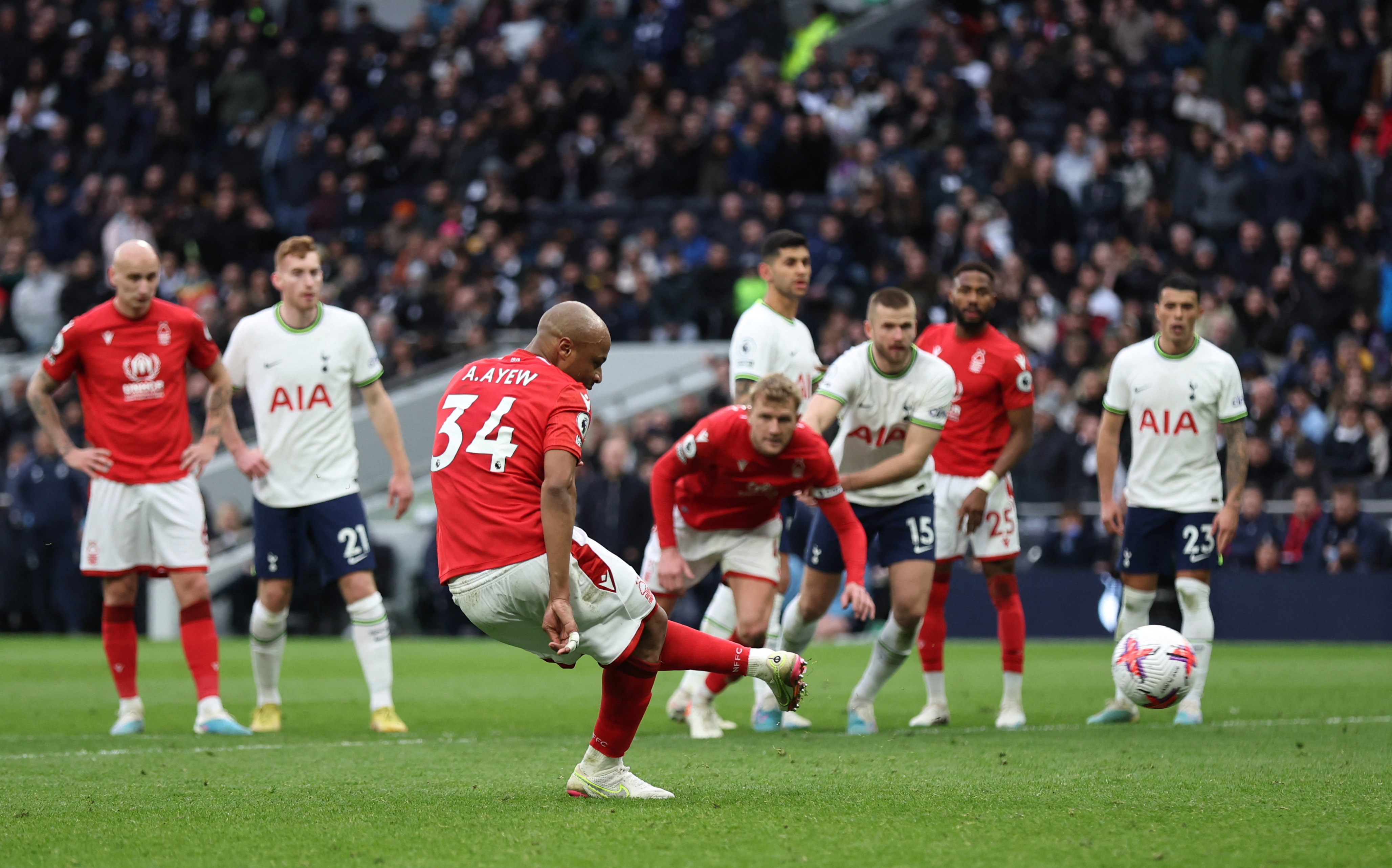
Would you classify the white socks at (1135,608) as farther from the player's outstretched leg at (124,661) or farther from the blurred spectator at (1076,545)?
the blurred spectator at (1076,545)

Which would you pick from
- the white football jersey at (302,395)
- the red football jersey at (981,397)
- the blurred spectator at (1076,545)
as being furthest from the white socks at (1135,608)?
the blurred spectator at (1076,545)

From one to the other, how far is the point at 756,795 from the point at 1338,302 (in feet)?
45.2

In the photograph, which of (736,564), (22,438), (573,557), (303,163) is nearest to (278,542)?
(736,564)

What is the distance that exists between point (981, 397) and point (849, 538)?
7.40ft

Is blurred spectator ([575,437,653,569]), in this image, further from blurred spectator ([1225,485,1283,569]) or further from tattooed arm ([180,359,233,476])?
tattooed arm ([180,359,233,476])

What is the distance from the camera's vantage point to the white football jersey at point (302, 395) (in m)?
9.27

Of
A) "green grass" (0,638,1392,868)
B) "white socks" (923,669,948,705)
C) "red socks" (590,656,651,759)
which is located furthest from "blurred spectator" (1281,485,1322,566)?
"red socks" (590,656,651,759)

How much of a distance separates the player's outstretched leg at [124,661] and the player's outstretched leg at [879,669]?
3.83m

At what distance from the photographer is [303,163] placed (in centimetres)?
2577

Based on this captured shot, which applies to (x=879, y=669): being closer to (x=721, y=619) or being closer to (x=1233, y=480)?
(x=721, y=619)

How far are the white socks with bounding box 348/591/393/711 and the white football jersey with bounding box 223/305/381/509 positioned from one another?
2.11 feet

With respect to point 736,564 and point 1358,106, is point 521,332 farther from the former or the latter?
point 736,564

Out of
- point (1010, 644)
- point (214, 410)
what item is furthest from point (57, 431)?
point (1010, 644)

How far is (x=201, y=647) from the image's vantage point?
29.6 feet
